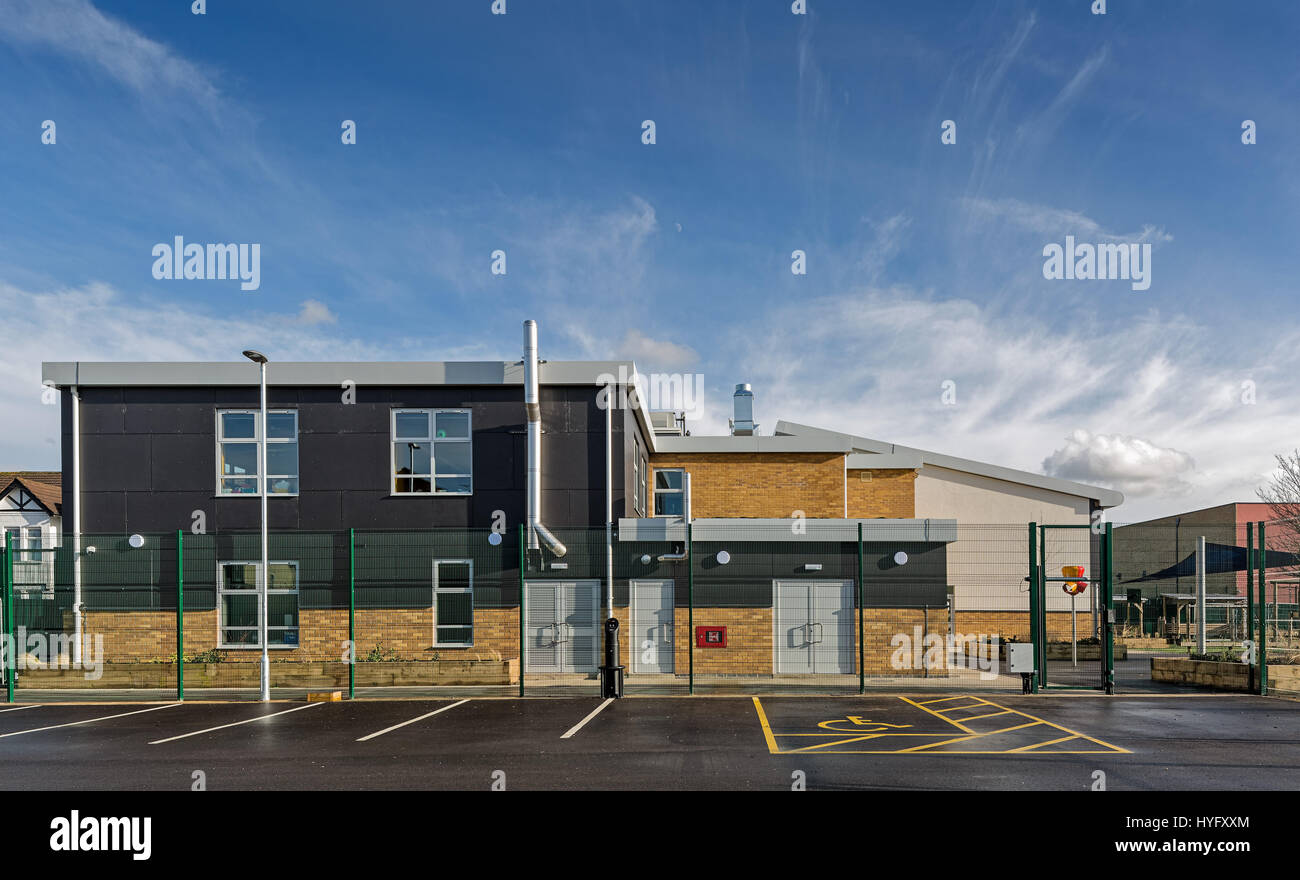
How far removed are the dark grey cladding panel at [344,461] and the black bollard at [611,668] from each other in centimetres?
670

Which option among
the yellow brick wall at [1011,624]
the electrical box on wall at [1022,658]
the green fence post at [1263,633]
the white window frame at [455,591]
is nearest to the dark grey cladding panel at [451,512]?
the white window frame at [455,591]

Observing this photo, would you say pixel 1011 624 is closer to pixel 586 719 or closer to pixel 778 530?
pixel 778 530

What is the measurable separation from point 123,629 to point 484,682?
26.2 feet

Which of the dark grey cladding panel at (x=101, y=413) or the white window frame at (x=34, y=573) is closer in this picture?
the white window frame at (x=34, y=573)

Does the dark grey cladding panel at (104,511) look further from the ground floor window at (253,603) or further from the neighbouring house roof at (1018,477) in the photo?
the neighbouring house roof at (1018,477)

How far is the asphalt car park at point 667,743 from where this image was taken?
873 cm

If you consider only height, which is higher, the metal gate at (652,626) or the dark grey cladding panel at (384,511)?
the dark grey cladding panel at (384,511)

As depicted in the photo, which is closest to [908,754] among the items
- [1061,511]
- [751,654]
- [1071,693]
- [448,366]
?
A: [1071,693]

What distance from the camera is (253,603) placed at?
18.0m

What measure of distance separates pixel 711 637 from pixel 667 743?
7449 millimetres

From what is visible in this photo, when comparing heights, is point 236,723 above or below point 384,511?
below

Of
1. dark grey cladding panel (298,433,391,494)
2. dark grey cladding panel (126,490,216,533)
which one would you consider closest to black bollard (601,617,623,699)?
dark grey cladding panel (298,433,391,494)

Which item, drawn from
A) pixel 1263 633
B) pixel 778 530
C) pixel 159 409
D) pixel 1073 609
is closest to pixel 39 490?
pixel 159 409

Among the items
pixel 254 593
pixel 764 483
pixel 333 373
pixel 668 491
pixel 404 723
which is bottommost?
pixel 404 723
